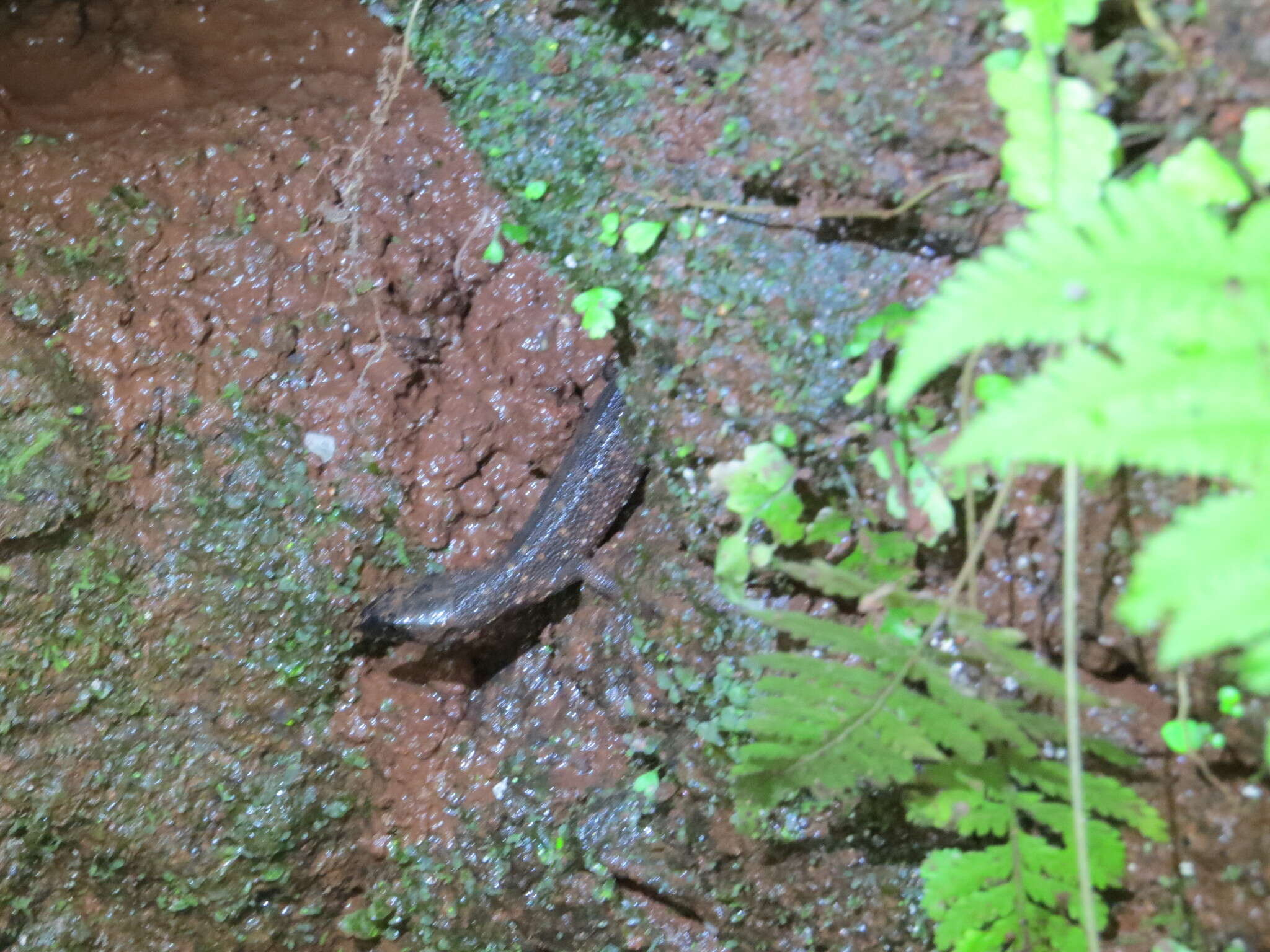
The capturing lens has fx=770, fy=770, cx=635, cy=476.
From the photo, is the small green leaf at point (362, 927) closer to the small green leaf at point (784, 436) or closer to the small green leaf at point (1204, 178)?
the small green leaf at point (784, 436)

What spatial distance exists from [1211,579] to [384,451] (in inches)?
123

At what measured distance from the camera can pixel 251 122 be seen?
357 cm

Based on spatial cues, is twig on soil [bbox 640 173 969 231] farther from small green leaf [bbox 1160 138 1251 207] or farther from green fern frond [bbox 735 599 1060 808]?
green fern frond [bbox 735 599 1060 808]

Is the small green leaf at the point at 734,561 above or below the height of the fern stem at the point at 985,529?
below

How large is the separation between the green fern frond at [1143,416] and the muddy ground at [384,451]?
3.69ft

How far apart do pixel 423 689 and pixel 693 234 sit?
2356 millimetres

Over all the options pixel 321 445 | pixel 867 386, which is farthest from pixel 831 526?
pixel 321 445

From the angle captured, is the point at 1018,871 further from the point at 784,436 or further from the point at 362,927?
the point at 362,927

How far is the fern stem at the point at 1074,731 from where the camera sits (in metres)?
1.62

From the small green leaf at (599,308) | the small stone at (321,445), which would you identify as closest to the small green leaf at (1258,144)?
the small green leaf at (599,308)

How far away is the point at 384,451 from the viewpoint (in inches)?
137

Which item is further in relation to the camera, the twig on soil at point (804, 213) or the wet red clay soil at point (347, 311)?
the wet red clay soil at point (347, 311)

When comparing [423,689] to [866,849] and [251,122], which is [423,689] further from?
[251,122]

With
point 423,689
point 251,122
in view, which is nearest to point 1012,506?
point 423,689
